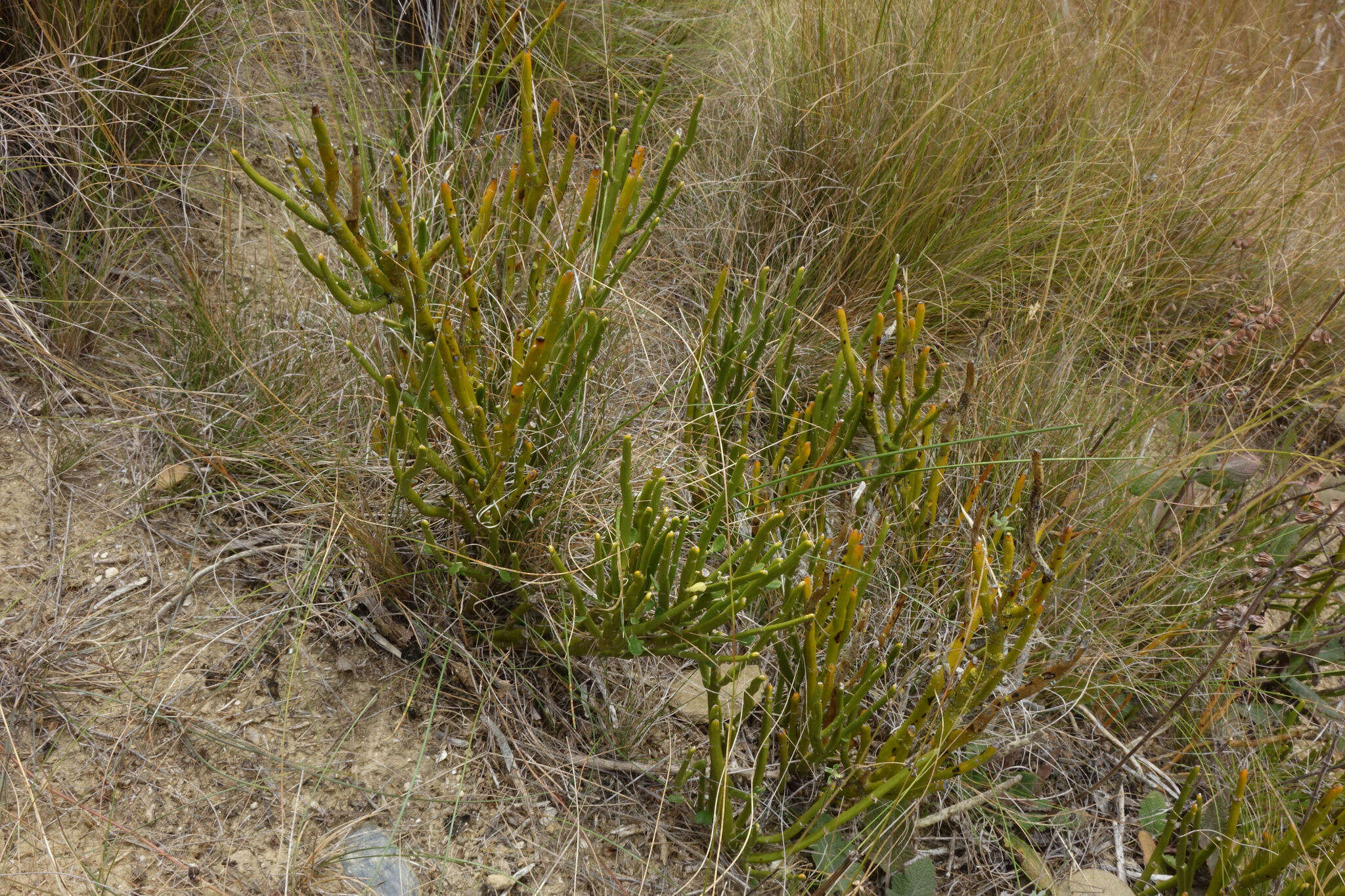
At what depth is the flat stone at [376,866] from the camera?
5.31 ft

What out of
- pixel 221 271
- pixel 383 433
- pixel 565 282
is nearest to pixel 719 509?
pixel 565 282

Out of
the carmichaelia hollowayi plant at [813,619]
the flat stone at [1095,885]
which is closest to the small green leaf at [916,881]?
the carmichaelia hollowayi plant at [813,619]

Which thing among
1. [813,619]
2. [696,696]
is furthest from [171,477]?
[813,619]

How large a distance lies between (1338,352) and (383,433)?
10.0ft

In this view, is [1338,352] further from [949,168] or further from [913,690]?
[913,690]

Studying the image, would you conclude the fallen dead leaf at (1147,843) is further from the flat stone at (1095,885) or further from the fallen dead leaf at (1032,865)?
the fallen dead leaf at (1032,865)

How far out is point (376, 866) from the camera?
164cm

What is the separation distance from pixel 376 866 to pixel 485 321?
1125 mm

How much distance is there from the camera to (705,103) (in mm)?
3432

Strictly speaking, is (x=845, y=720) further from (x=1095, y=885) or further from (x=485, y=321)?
(x=485, y=321)

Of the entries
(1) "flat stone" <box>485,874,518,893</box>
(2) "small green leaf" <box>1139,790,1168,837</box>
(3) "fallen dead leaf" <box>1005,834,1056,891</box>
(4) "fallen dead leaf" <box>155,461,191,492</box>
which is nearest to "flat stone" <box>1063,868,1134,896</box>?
(3) "fallen dead leaf" <box>1005,834,1056,891</box>

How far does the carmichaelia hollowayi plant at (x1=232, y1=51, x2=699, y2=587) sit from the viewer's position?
1587 mm

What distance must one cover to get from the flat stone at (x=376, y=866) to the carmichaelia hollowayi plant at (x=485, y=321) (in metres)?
0.51

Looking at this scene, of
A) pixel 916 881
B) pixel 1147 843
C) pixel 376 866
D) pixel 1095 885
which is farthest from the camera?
pixel 1147 843
